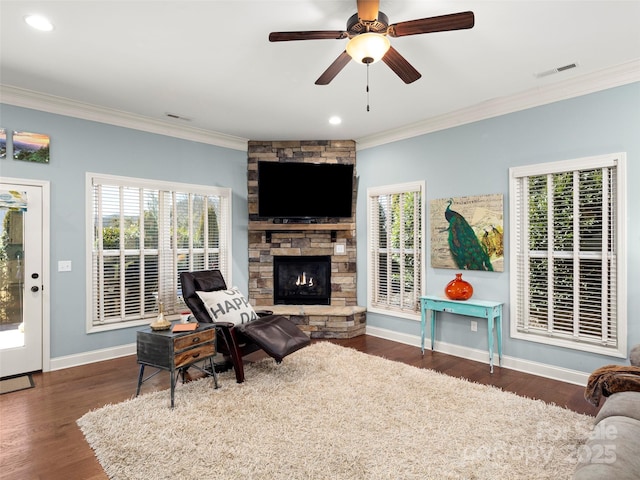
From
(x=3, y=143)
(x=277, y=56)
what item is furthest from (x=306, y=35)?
(x=3, y=143)

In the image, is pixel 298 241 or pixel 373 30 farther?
pixel 298 241

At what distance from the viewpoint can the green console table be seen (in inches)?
150

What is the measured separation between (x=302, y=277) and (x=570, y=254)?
333cm

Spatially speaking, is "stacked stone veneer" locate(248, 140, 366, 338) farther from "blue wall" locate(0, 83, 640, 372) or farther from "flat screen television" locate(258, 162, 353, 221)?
"blue wall" locate(0, 83, 640, 372)

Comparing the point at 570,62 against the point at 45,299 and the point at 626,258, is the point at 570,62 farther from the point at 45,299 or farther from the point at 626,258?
the point at 45,299

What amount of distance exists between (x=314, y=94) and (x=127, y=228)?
2.71 metres

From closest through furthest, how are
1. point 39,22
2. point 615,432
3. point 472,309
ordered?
point 615,432
point 39,22
point 472,309

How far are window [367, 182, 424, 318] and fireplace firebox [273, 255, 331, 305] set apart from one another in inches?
25.6

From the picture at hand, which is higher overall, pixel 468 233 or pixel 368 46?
pixel 368 46

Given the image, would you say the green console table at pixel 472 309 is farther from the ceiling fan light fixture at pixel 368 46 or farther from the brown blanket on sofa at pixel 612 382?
the ceiling fan light fixture at pixel 368 46

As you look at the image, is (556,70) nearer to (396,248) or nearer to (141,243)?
(396,248)

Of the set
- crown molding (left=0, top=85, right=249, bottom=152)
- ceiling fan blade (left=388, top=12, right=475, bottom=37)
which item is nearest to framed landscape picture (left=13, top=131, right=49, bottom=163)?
crown molding (left=0, top=85, right=249, bottom=152)

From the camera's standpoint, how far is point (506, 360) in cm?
395

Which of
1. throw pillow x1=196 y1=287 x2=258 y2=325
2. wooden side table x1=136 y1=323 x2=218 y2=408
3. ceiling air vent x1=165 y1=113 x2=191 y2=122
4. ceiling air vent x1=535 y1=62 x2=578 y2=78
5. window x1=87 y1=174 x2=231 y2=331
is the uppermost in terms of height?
ceiling air vent x1=535 y1=62 x2=578 y2=78
